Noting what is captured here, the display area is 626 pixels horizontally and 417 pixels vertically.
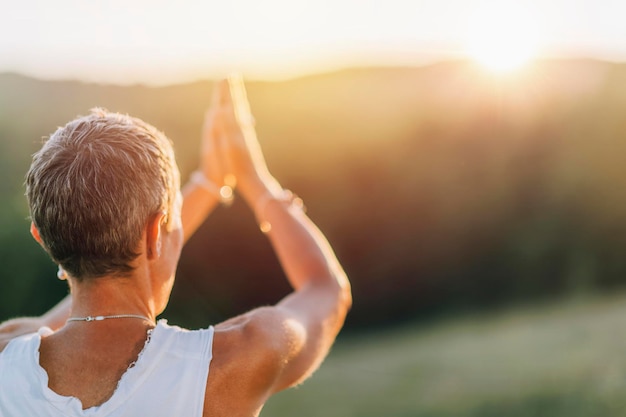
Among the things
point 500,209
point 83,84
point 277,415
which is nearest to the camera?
point 277,415

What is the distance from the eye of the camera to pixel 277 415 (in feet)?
24.8

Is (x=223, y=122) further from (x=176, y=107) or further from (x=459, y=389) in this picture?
(x=176, y=107)

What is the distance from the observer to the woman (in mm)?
1480

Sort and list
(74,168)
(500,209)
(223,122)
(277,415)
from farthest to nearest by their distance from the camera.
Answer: (500,209), (277,415), (223,122), (74,168)

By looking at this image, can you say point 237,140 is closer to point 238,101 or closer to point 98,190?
point 238,101

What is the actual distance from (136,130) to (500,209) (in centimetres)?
750

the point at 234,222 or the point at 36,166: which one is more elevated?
the point at 36,166

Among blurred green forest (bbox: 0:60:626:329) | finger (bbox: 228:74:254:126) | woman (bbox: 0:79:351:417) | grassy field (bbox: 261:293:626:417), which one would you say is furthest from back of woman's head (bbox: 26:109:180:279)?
blurred green forest (bbox: 0:60:626:329)

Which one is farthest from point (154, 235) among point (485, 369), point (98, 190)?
point (485, 369)

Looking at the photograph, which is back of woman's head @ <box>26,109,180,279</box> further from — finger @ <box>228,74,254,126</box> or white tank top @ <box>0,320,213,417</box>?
finger @ <box>228,74,254,126</box>

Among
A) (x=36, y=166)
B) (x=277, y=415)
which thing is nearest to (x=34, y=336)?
(x=36, y=166)

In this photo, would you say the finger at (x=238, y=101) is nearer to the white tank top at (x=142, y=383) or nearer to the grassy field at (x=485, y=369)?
the white tank top at (x=142, y=383)

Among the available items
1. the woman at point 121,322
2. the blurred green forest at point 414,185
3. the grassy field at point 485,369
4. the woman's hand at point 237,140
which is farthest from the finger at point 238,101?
the blurred green forest at point 414,185

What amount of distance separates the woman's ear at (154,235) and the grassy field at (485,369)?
241 inches
